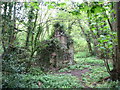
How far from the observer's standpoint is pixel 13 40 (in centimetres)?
515

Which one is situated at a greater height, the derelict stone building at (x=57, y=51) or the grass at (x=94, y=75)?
the derelict stone building at (x=57, y=51)

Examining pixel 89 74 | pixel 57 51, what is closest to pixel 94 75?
pixel 89 74

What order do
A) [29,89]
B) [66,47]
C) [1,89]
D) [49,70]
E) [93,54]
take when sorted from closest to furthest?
[1,89]
[29,89]
[49,70]
[66,47]
[93,54]

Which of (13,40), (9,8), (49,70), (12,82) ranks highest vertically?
(9,8)

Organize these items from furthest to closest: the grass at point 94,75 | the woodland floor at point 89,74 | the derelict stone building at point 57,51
A: the derelict stone building at point 57,51 < the woodland floor at point 89,74 < the grass at point 94,75

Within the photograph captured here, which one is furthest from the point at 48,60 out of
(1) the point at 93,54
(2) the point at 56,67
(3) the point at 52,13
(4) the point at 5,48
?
(1) the point at 93,54

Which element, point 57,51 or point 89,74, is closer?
point 89,74

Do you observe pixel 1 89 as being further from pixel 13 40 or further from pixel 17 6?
pixel 17 6

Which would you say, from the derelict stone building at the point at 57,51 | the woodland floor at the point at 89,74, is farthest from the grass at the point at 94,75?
the derelict stone building at the point at 57,51

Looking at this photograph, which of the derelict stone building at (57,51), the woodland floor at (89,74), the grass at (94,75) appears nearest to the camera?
the grass at (94,75)

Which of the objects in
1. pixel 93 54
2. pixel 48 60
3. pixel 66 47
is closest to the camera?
pixel 48 60

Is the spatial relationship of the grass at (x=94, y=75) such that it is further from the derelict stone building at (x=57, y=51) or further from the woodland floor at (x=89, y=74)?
the derelict stone building at (x=57, y=51)

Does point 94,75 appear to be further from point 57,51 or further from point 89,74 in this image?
point 57,51

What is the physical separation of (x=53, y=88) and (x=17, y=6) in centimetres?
405
